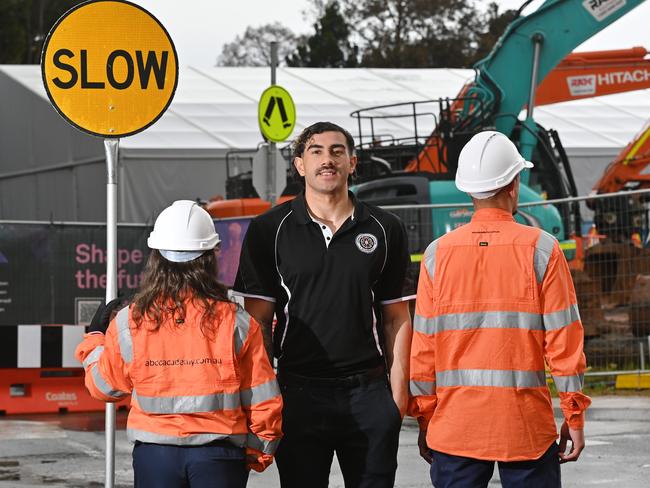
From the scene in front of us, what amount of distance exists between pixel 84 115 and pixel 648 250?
9.89m

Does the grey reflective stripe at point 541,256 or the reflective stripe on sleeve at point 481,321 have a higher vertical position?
the grey reflective stripe at point 541,256

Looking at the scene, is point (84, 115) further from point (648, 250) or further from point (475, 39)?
point (475, 39)

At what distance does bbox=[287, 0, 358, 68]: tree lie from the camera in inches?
2751

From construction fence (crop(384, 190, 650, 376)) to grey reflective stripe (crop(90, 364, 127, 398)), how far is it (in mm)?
9948

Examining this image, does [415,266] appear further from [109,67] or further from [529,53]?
[109,67]

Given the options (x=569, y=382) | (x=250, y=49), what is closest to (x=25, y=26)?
(x=250, y=49)

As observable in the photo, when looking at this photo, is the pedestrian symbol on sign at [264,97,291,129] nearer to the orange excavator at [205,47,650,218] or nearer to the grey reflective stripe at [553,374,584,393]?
the orange excavator at [205,47,650,218]

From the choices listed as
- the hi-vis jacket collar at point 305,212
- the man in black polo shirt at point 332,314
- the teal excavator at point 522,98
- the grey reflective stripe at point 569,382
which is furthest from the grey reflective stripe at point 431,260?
the teal excavator at point 522,98

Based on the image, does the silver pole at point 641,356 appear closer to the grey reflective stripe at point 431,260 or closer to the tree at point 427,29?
the grey reflective stripe at point 431,260

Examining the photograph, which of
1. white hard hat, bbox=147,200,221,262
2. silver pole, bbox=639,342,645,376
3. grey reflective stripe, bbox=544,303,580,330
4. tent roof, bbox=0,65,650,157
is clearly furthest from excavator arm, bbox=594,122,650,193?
white hard hat, bbox=147,200,221,262

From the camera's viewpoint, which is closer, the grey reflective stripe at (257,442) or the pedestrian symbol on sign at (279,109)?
the grey reflective stripe at (257,442)

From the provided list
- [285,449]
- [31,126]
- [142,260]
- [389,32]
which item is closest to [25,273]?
[142,260]

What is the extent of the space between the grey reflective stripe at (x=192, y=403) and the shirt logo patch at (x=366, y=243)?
3.19 feet

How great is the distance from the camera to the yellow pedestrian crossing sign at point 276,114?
55.7 feet
